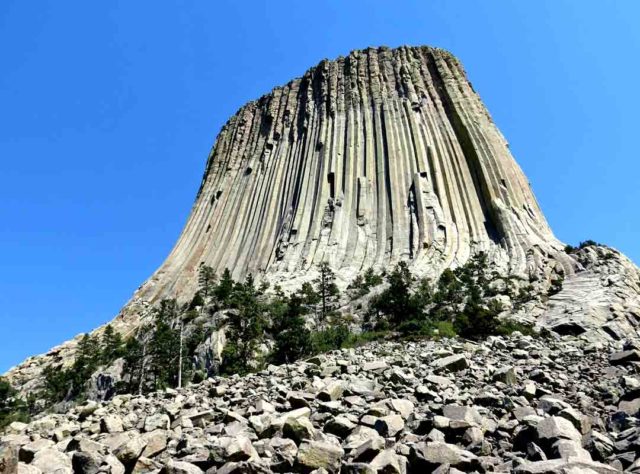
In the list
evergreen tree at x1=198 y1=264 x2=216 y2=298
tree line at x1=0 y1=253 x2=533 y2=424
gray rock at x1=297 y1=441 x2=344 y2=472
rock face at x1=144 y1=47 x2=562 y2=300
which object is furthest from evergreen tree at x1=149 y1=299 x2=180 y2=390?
gray rock at x1=297 y1=441 x2=344 y2=472

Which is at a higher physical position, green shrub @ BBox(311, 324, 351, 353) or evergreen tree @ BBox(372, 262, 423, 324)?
evergreen tree @ BBox(372, 262, 423, 324)

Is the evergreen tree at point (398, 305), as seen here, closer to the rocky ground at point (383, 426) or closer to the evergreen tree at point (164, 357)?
the evergreen tree at point (164, 357)

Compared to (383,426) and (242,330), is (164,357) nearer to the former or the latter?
(242,330)

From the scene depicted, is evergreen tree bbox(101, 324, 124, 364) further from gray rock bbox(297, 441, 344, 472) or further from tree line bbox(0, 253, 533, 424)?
gray rock bbox(297, 441, 344, 472)

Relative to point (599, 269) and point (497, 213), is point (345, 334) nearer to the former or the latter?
point (599, 269)

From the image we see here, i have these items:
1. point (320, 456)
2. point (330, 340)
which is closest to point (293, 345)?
point (330, 340)
